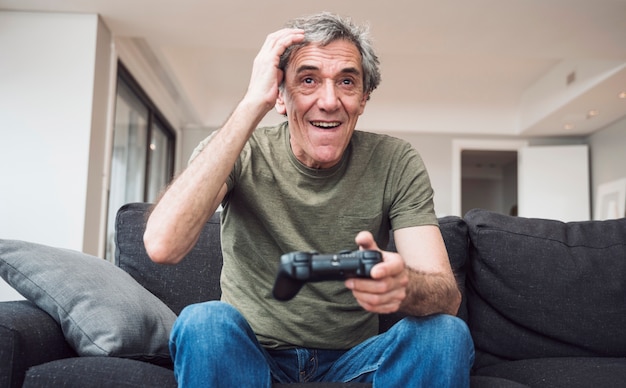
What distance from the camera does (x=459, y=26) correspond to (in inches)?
177

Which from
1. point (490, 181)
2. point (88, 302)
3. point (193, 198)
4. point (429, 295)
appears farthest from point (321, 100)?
point (490, 181)

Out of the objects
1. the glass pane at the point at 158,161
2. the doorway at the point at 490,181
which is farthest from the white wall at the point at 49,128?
the doorway at the point at 490,181

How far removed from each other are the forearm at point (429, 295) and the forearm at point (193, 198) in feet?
1.41

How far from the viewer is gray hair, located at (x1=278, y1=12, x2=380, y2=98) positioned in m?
1.47

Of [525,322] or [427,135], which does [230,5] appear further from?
[427,135]

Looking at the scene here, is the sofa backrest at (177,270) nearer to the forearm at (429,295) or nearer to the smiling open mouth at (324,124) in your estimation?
the smiling open mouth at (324,124)

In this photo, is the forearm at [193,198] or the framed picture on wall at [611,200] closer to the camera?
the forearm at [193,198]

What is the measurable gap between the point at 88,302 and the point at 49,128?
3.09 m

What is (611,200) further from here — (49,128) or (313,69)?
(313,69)

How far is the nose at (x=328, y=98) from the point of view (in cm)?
143

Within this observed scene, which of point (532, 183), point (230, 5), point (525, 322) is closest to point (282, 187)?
point (525, 322)

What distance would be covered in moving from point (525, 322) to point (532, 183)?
6.01 metres

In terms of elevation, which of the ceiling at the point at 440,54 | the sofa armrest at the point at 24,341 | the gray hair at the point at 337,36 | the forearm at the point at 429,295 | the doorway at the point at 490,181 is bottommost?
the sofa armrest at the point at 24,341

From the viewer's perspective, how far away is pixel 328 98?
1.43 metres
